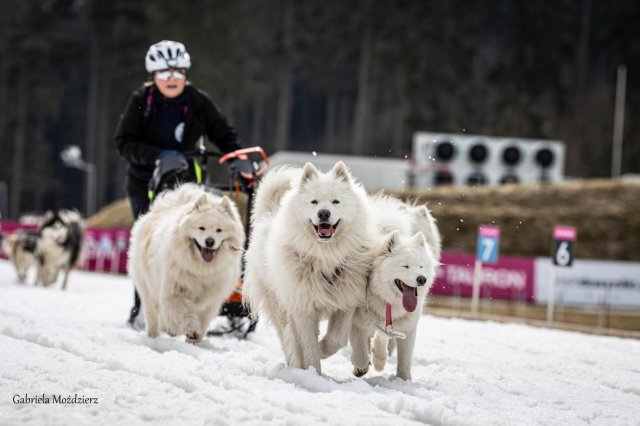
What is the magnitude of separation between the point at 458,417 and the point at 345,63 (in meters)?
57.4

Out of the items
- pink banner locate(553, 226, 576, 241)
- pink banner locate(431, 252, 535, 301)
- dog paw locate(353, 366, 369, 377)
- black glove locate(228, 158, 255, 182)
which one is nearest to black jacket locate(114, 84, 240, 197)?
black glove locate(228, 158, 255, 182)

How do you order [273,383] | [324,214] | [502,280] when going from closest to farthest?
1. [273,383]
2. [324,214]
3. [502,280]

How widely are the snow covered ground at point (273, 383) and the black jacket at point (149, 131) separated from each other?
1.44 m

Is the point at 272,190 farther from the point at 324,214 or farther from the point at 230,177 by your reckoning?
the point at 230,177

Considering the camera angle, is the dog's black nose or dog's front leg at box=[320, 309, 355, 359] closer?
→ the dog's black nose

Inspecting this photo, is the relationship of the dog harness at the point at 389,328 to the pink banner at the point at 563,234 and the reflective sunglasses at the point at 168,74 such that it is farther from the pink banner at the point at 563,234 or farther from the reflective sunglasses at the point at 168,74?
the pink banner at the point at 563,234

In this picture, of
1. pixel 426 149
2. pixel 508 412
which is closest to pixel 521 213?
pixel 426 149

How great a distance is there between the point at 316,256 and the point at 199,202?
1.70m

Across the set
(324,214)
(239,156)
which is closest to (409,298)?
(324,214)

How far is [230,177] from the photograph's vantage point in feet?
26.0

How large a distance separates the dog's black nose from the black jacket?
9.26 ft

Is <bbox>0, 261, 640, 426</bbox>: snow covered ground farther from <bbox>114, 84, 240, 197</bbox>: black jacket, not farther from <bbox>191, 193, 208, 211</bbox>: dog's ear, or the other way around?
<bbox>114, 84, 240, 197</bbox>: black jacket

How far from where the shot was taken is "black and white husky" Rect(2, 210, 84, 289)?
17.5 metres

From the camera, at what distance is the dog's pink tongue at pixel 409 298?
559 cm
